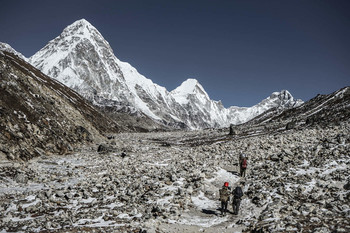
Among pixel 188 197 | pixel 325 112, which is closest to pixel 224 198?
pixel 188 197

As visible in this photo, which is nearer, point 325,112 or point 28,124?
point 28,124

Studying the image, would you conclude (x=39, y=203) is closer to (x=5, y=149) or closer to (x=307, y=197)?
(x=5, y=149)

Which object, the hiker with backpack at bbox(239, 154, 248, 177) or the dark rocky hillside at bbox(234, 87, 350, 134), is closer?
the hiker with backpack at bbox(239, 154, 248, 177)

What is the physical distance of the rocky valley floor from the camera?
1283 centimetres

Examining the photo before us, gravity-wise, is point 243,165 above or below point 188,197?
above

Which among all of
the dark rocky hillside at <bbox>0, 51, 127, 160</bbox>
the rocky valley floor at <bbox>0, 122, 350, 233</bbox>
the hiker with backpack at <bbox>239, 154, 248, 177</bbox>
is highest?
the dark rocky hillside at <bbox>0, 51, 127, 160</bbox>

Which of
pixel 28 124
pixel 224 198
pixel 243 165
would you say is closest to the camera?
pixel 224 198

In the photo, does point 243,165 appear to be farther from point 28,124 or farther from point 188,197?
point 28,124

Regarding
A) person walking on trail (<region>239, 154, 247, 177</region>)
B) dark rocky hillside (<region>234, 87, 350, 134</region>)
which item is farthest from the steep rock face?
person walking on trail (<region>239, 154, 247, 177</region>)

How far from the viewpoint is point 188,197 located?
17.6m

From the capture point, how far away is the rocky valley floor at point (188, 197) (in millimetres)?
12828

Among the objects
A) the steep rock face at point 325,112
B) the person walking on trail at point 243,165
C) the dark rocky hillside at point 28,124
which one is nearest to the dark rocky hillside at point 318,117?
the steep rock face at point 325,112

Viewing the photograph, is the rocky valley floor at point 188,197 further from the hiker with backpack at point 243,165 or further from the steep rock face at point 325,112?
the steep rock face at point 325,112

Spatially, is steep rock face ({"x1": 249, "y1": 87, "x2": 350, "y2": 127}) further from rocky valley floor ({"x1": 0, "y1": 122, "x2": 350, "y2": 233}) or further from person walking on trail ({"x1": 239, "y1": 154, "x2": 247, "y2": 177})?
person walking on trail ({"x1": 239, "y1": 154, "x2": 247, "y2": 177})
